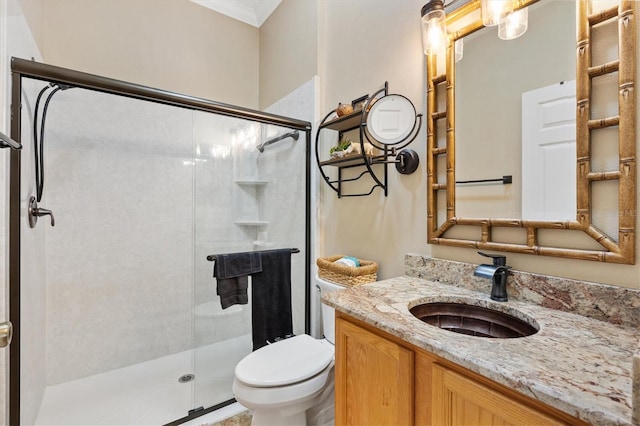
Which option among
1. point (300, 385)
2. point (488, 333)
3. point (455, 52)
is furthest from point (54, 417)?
point (455, 52)

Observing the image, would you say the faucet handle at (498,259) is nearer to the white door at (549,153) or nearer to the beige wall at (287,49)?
the white door at (549,153)

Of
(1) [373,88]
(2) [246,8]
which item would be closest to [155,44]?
(2) [246,8]

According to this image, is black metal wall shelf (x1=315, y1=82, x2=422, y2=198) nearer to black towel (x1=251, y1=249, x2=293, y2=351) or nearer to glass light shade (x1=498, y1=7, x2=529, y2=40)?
glass light shade (x1=498, y1=7, x2=529, y2=40)

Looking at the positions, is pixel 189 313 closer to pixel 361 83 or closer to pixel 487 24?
pixel 361 83

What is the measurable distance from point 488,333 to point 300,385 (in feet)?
2.50

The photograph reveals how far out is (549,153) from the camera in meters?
0.98

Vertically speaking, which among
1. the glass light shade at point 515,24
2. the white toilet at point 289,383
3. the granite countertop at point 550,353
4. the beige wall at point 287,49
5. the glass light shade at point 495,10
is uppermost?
the beige wall at point 287,49

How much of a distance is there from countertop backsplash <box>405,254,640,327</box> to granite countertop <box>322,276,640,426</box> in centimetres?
2

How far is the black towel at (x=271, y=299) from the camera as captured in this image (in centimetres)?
170

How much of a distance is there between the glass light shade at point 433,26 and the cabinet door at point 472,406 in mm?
1220

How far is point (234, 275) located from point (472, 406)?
128 cm

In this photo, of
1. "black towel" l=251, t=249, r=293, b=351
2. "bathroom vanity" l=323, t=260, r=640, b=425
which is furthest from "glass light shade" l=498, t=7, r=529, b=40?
"black towel" l=251, t=249, r=293, b=351

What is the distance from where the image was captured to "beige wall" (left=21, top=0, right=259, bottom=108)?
1946mm

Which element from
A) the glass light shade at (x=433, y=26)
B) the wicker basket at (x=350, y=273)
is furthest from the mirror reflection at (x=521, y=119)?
the wicker basket at (x=350, y=273)
